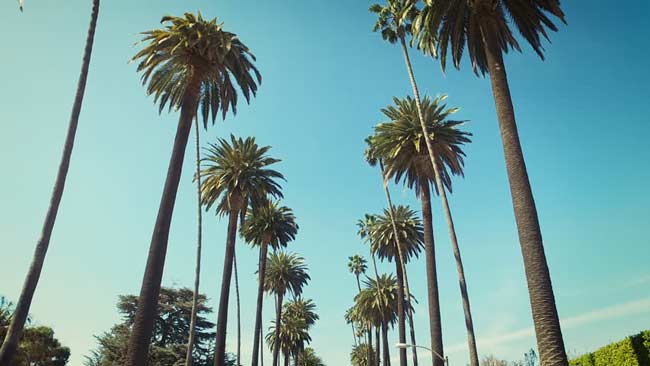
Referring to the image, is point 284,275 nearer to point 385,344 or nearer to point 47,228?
point 385,344

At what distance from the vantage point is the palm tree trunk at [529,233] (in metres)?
12.4

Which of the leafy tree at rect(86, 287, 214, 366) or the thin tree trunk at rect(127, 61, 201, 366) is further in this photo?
the leafy tree at rect(86, 287, 214, 366)

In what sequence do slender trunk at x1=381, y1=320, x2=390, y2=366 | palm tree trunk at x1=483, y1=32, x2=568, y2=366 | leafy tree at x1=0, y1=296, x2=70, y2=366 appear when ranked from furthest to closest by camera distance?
slender trunk at x1=381, y1=320, x2=390, y2=366
leafy tree at x1=0, y1=296, x2=70, y2=366
palm tree trunk at x1=483, y1=32, x2=568, y2=366

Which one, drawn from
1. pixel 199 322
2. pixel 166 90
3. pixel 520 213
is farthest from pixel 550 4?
pixel 199 322

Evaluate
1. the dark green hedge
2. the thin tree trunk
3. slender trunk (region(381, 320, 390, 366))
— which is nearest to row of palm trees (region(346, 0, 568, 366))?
the dark green hedge

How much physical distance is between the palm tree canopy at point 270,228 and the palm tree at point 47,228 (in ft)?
102

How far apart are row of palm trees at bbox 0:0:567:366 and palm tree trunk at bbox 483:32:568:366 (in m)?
0.03

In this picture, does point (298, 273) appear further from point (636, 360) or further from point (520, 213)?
point (520, 213)

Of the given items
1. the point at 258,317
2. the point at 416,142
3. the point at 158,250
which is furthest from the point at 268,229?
the point at 158,250

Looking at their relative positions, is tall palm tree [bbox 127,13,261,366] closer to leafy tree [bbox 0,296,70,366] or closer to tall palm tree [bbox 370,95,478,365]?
tall palm tree [bbox 370,95,478,365]

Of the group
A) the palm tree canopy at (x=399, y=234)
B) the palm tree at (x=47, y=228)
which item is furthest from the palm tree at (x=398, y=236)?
the palm tree at (x=47, y=228)

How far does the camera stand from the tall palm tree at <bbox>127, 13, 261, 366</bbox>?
16.2 meters

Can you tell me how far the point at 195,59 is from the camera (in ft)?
71.4

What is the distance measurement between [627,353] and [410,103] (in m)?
21.7
